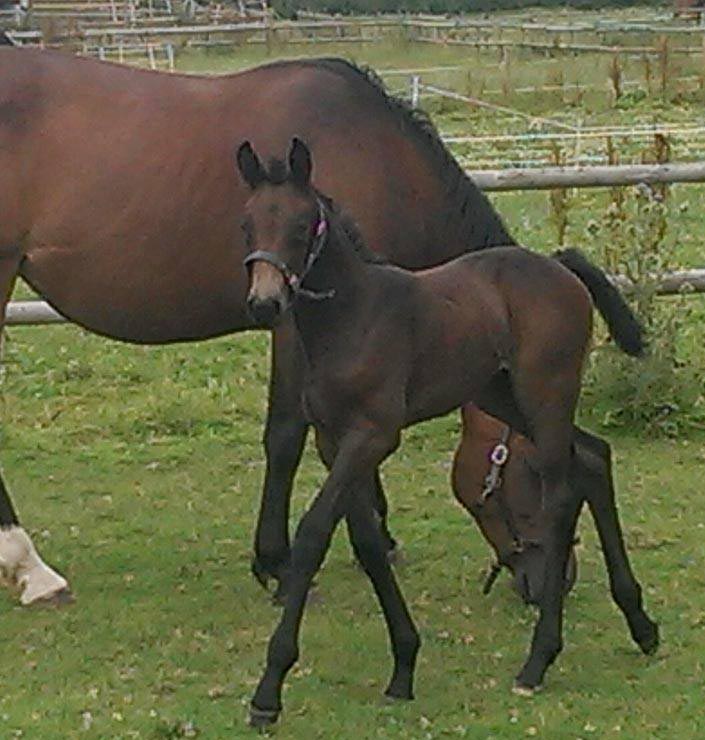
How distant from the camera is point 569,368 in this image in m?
4.91

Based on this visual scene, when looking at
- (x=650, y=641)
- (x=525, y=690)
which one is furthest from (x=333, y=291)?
(x=650, y=641)

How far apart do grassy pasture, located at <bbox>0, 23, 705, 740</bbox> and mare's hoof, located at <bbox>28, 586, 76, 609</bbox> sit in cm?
5

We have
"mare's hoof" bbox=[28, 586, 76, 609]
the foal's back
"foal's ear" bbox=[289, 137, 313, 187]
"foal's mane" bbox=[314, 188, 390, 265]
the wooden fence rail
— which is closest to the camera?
"foal's ear" bbox=[289, 137, 313, 187]

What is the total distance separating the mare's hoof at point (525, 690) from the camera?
4812mm

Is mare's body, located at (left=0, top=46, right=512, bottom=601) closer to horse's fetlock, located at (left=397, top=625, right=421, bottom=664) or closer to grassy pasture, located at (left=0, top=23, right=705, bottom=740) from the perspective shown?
grassy pasture, located at (left=0, top=23, right=705, bottom=740)

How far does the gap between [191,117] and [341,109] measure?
0.55 m

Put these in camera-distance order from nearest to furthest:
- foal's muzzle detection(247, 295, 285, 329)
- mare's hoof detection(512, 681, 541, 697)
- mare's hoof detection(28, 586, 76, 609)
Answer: foal's muzzle detection(247, 295, 285, 329) → mare's hoof detection(512, 681, 541, 697) → mare's hoof detection(28, 586, 76, 609)

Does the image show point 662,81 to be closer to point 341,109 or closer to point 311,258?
point 341,109

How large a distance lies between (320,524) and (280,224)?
0.84m

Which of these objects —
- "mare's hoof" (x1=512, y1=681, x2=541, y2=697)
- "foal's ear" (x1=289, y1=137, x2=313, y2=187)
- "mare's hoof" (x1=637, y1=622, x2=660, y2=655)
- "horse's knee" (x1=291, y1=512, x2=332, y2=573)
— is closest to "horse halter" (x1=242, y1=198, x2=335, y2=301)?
"foal's ear" (x1=289, y1=137, x2=313, y2=187)

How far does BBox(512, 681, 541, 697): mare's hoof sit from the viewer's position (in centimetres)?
481

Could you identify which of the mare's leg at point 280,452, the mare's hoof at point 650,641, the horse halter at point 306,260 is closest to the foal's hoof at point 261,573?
the mare's leg at point 280,452

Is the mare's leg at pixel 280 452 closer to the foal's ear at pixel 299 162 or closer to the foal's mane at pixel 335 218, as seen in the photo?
the foal's mane at pixel 335 218

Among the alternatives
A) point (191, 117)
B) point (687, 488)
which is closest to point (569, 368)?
point (191, 117)
